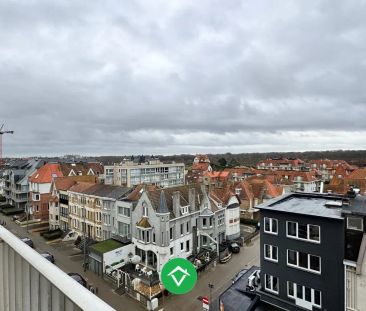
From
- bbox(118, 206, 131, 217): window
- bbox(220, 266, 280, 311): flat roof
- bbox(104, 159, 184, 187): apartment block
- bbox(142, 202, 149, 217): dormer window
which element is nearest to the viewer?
bbox(220, 266, 280, 311): flat roof

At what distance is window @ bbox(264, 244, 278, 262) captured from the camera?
55.1ft

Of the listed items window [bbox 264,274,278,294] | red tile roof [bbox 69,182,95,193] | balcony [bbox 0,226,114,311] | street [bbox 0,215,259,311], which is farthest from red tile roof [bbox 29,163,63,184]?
balcony [bbox 0,226,114,311]

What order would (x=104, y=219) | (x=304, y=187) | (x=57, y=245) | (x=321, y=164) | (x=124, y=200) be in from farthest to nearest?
(x=321, y=164) < (x=304, y=187) < (x=57, y=245) < (x=104, y=219) < (x=124, y=200)

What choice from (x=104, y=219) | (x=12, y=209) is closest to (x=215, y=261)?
(x=104, y=219)

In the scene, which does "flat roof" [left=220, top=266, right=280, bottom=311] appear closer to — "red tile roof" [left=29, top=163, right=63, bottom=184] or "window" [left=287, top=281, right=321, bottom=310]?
"window" [left=287, top=281, right=321, bottom=310]

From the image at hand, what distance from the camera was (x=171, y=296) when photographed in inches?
841

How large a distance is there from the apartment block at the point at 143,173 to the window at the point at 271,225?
32.3 meters

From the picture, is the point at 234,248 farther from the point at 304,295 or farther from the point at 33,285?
the point at 33,285

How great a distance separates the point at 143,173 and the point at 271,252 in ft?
123

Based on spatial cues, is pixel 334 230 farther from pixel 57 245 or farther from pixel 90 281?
pixel 57 245

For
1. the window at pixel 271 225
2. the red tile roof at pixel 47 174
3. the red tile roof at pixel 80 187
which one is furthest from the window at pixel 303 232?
the red tile roof at pixel 47 174

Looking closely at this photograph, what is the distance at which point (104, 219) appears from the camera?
3130 cm

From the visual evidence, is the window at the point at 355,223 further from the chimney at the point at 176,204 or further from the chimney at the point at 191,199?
the chimney at the point at 191,199

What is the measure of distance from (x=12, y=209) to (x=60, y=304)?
189 feet
